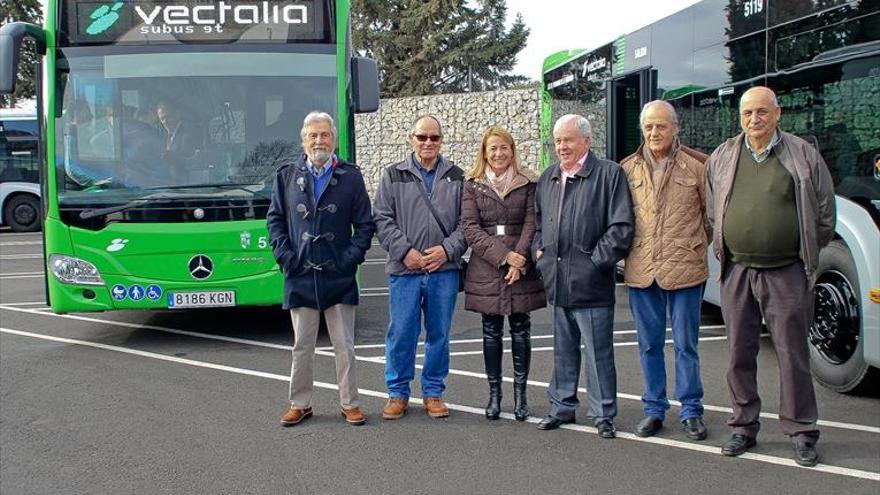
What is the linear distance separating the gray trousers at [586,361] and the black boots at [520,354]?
0.18 metres

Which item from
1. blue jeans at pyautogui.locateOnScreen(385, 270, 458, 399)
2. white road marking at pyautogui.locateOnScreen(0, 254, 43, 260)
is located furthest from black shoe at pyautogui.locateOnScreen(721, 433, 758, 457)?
white road marking at pyautogui.locateOnScreen(0, 254, 43, 260)

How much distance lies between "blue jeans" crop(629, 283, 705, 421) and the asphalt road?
0.20 m

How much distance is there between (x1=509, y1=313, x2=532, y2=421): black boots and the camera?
525cm

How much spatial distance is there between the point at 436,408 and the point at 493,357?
0.48m

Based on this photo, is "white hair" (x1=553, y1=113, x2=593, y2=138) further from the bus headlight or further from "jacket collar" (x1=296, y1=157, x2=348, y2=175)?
the bus headlight

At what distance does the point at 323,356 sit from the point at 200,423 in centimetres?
201

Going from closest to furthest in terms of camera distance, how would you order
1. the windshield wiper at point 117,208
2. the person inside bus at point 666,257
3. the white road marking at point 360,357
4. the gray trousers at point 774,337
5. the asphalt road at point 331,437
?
1. the asphalt road at point 331,437
2. the gray trousers at point 774,337
3. the person inside bus at point 666,257
4. the white road marking at point 360,357
5. the windshield wiper at point 117,208

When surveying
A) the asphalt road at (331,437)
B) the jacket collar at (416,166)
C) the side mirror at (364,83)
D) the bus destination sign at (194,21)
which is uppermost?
the bus destination sign at (194,21)

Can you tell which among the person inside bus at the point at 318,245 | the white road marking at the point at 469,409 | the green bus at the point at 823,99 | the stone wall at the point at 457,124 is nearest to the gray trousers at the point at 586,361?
the white road marking at the point at 469,409

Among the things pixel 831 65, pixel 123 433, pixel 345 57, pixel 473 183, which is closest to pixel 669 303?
pixel 473 183

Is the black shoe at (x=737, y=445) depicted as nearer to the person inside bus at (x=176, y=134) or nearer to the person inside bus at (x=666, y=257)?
the person inside bus at (x=666, y=257)

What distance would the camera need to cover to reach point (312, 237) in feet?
17.0

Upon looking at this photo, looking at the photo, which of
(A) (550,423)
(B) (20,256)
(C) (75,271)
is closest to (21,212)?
(B) (20,256)

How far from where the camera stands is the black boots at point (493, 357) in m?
5.31
